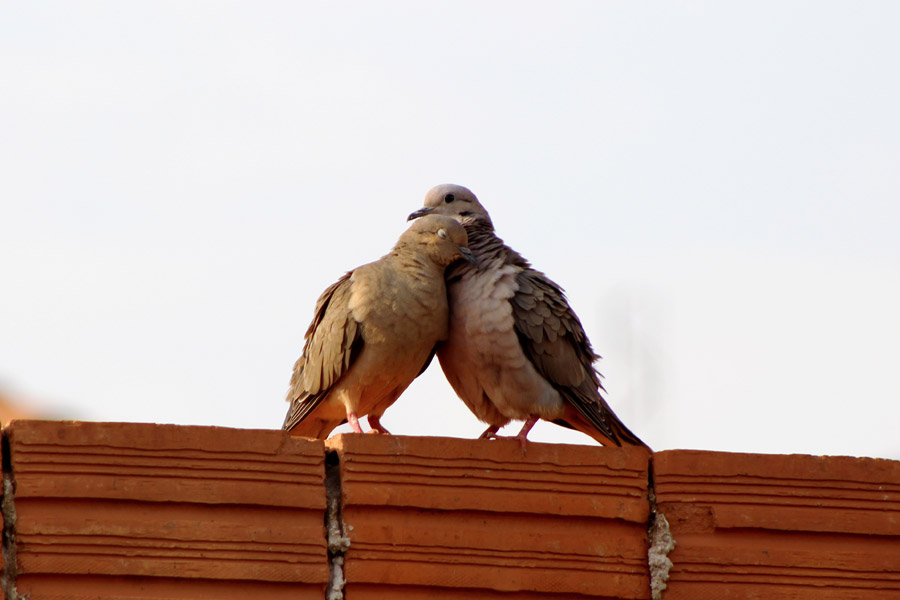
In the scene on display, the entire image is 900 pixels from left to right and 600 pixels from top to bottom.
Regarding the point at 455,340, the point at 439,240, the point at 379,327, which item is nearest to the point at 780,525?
the point at 455,340

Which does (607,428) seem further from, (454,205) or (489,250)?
(454,205)

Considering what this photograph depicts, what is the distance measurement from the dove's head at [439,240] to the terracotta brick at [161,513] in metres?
1.73

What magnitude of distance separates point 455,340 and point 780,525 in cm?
165

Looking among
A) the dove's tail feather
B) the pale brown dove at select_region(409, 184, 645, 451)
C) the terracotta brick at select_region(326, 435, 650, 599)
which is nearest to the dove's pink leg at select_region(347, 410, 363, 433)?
the pale brown dove at select_region(409, 184, 645, 451)

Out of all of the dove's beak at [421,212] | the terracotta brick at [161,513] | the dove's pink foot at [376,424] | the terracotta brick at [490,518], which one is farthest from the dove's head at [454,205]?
the terracotta brick at [161,513]

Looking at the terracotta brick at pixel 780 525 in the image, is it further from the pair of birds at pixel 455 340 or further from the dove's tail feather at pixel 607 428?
the dove's tail feather at pixel 607 428

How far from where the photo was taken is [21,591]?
10.2 ft

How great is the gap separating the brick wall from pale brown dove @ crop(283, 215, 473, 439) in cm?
123

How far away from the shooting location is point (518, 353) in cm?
482

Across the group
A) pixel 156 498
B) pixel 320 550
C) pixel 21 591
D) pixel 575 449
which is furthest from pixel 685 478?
pixel 21 591

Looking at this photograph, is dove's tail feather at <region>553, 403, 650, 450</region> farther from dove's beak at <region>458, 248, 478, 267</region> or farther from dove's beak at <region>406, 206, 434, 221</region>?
dove's beak at <region>406, 206, 434, 221</region>

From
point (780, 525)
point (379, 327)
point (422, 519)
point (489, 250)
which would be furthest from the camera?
point (489, 250)

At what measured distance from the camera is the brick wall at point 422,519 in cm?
321

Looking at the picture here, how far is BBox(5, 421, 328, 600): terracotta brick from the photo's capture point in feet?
10.4
